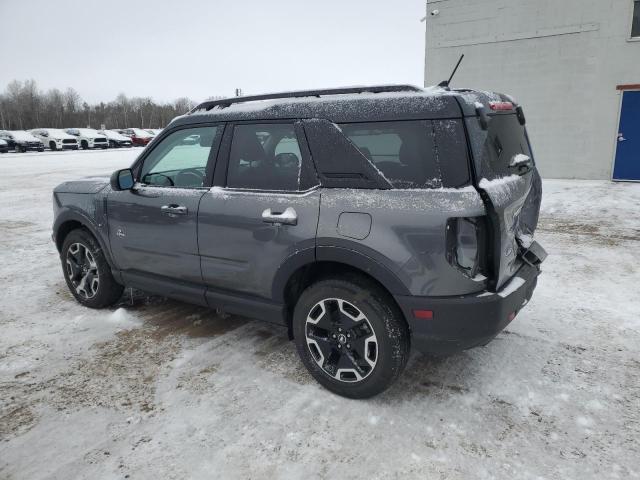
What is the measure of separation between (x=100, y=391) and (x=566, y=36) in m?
14.2

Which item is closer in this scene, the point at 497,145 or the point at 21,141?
the point at 497,145

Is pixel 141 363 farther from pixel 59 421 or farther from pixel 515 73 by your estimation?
pixel 515 73

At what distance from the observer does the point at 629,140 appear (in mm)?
12281

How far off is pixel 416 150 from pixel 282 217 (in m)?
0.91

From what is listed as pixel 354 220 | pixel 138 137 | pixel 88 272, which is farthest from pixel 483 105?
pixel 138 137

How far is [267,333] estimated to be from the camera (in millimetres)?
3795

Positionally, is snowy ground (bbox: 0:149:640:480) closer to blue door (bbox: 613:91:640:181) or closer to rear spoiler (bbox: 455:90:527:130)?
rear spoiler (bbox: 455:90:527:130)

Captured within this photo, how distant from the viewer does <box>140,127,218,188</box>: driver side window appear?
346cm

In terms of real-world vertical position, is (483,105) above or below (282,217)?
above

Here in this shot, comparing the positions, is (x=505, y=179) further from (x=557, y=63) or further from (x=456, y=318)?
(x=557, y=63)

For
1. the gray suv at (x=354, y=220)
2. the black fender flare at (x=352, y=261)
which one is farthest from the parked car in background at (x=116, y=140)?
the black fender flare at (x=352, y=261)

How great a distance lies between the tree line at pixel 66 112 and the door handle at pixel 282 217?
86903 mm

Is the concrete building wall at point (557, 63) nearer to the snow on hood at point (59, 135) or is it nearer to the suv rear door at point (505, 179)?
the suv rear door at point (505, 179)

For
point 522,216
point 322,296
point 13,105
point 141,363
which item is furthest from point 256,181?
point 13,105
